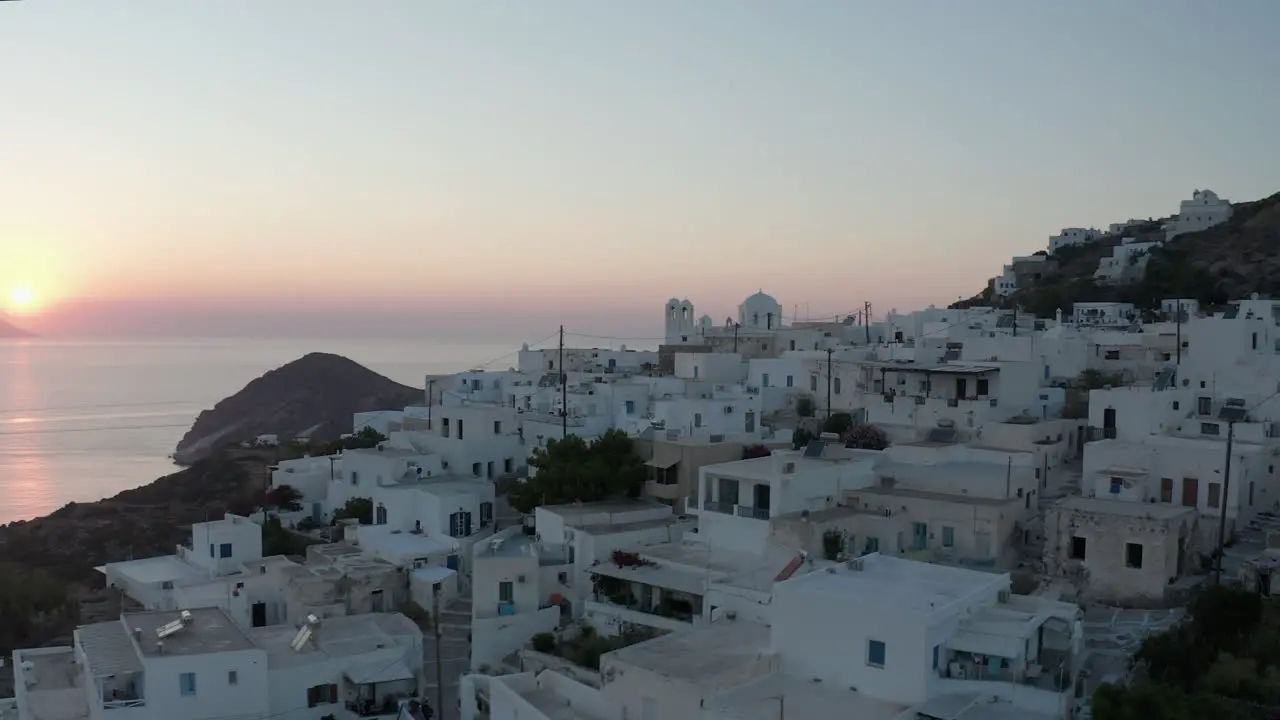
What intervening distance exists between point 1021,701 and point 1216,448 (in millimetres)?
8476

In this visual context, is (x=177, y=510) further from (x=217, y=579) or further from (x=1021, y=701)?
(x=1021, y=701)

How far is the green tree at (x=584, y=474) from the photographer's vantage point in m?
22.8

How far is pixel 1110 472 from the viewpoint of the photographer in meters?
17.6

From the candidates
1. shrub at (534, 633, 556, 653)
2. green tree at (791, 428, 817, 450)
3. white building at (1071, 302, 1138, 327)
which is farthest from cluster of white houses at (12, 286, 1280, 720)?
white building at (1071, 302, 1138, 327)

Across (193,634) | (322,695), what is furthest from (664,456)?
(193,634)

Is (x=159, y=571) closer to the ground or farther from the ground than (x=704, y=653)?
closer to the ground

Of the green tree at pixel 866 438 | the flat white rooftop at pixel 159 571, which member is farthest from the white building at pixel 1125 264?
the flat white rooftop at pixel 159 571

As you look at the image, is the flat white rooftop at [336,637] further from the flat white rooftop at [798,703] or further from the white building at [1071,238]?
the white building at [1071,238]

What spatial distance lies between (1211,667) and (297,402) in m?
68.9

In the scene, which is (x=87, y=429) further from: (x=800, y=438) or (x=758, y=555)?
(x=758, y=555)

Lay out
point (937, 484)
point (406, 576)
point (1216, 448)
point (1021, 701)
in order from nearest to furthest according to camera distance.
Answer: point (1021, 701) < point (1216, 448) < point (937, 484) < point (406, 576)

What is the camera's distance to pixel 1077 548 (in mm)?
15984

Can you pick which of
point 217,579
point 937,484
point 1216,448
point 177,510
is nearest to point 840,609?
point 937,484

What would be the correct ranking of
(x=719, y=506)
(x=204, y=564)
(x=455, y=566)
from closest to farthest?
(x=719, y=506), (x=455, y=566), (x=204, y=564)
